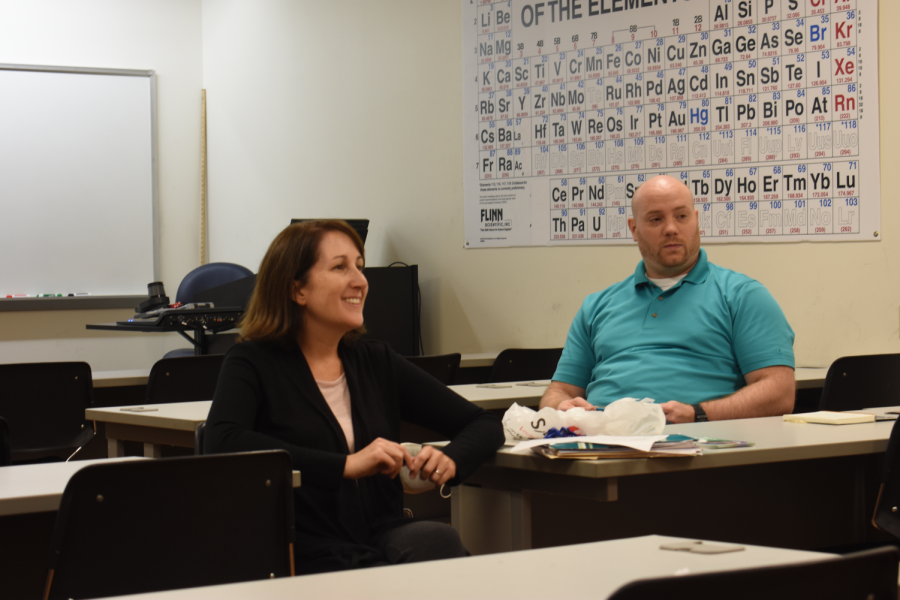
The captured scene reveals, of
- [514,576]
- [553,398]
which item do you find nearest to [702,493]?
[553,398]

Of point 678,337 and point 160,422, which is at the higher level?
point 678,337

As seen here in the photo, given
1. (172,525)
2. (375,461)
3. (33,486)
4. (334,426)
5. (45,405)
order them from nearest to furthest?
(172,525) → (33,486) → (375,461) → (334,426) → (45,405)

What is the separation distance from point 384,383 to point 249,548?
2.08 feet

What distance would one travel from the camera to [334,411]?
201 cm

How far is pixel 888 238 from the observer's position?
11.2 ft

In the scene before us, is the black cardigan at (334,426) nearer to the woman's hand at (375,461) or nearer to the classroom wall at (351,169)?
the woman's hand at (375,461)

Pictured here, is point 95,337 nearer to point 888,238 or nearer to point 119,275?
point 119,275

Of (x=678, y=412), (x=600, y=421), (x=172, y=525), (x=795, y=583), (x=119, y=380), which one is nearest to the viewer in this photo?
(x=795, y=583)

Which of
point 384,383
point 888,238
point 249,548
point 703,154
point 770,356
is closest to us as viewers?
point 249,548

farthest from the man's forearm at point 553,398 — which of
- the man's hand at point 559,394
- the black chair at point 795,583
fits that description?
the black chair at point 795,583

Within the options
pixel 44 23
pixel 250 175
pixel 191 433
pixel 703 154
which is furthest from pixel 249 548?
pixel 44 23

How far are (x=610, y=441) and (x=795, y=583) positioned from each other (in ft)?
3.53

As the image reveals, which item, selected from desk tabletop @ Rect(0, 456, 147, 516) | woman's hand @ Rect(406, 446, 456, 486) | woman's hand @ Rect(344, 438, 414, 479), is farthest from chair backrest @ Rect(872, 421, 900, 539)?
desk tabletop @ Rect(0, 456, 147, 516)

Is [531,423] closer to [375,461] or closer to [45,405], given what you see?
[375,461]
